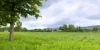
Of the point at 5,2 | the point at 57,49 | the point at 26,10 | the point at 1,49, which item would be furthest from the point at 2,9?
the point at 57,49

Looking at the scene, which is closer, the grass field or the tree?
the grass field

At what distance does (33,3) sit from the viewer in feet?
85.2

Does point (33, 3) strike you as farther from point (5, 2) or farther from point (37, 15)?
point (5, 2)

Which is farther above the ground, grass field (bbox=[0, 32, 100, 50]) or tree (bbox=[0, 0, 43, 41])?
tree (bbox=[0, 0, 43, 41])

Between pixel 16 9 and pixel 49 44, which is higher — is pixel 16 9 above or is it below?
above

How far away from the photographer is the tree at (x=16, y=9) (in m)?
25.0

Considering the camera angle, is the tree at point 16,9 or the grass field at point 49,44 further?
the tree at point 16,9

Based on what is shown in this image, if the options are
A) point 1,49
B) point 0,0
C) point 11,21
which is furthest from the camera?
point 11,21

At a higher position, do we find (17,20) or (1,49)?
(17,20)

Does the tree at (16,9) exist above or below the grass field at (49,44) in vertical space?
above

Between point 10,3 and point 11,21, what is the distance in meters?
2.18

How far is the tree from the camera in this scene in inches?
985

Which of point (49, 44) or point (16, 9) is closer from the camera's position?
point (49, 44)

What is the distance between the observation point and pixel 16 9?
86.2 feet
